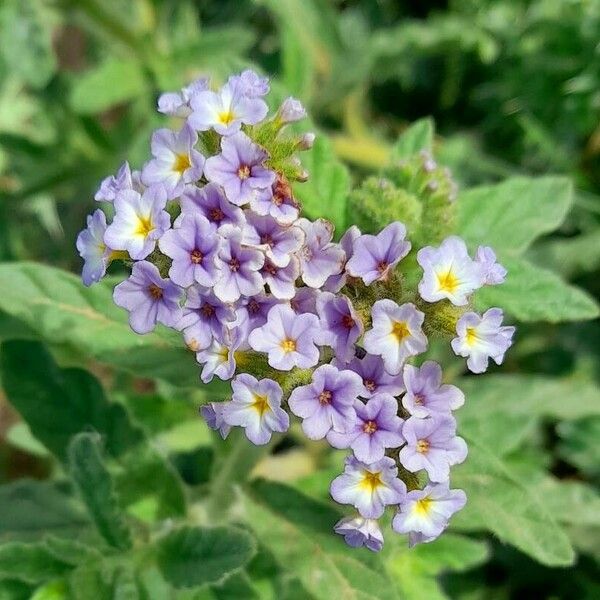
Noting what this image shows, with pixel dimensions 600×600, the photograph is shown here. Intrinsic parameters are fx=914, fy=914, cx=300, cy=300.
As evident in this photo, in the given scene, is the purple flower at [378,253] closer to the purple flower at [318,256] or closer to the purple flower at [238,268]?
the purple flower at [318,256]

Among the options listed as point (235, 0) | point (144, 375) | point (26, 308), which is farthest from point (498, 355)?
point (235, 0)

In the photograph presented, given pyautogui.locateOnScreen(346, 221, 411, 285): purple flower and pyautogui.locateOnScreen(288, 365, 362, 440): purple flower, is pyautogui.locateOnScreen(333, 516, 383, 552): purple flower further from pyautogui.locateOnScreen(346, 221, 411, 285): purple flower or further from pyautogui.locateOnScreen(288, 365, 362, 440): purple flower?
pyautogui.locateOnScreen(346, 221, 411, 285): purple flower

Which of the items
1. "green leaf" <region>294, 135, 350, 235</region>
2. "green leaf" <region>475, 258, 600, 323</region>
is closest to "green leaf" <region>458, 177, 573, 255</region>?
"green leaf" <region>475, 258, 600, 323</region>

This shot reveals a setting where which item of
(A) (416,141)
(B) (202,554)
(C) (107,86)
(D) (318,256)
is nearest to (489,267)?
(D) (318,256)

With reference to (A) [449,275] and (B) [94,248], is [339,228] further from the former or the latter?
(B) [94,248]

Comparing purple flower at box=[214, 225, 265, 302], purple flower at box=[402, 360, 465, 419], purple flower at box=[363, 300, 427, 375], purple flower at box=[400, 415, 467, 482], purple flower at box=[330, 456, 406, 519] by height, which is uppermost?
purple flower at box=[214, 225, 265, 302]

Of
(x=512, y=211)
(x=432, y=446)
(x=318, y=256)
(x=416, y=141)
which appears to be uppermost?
(x=416, y=141)
